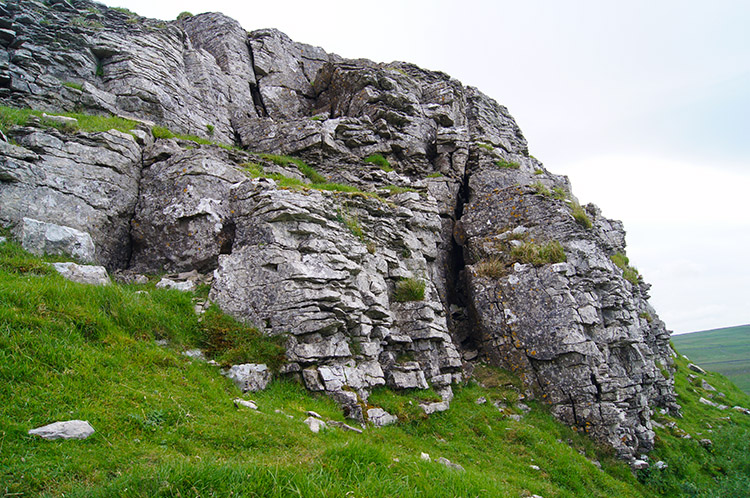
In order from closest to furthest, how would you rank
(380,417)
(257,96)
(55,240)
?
(380,417) → (55,240) → (257,96)

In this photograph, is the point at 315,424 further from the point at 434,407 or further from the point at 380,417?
the point at 434,407

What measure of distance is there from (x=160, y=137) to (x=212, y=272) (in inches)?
274

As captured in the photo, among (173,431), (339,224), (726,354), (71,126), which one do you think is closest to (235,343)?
(173,431)

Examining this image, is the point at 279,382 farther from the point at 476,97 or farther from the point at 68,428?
the point at 476,97

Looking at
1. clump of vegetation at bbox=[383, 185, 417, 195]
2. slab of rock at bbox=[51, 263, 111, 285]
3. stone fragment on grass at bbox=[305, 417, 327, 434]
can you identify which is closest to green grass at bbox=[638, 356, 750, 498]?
stone fragment on grass at bbox=[305, 417, 327, 434]

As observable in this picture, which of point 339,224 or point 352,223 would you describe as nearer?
point 339,224

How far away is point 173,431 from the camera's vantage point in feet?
A: 18.2

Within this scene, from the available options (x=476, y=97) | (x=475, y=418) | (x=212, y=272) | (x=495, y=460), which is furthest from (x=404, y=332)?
(x=476, y=97)

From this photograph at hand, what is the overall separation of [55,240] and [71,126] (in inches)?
179

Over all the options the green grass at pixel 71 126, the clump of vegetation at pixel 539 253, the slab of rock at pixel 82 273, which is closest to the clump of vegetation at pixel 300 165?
the green grass at pixel 71 126

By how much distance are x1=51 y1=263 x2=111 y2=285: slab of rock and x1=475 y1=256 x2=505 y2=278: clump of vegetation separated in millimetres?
13038

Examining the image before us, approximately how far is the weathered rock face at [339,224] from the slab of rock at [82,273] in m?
2.11

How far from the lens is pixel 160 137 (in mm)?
15172

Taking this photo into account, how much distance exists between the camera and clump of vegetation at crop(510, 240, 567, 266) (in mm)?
15648
